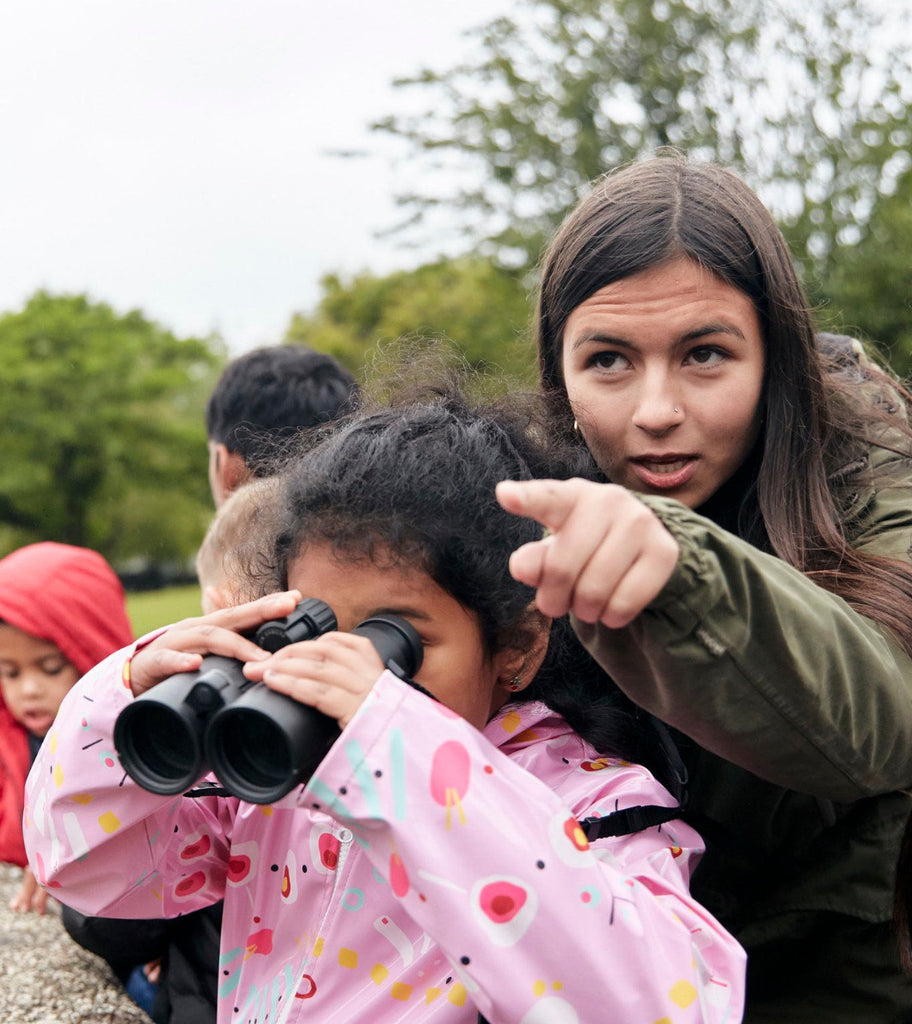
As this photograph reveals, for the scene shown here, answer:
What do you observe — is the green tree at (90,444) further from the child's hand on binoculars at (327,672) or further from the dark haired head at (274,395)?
the child's hand on binoculars at (327,672)

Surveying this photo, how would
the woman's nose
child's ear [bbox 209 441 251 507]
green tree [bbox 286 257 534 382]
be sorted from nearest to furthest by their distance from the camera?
the woman's nose → child's ear [bbox 209 441 251 507] → green tree [bbox 286 257 534 382]

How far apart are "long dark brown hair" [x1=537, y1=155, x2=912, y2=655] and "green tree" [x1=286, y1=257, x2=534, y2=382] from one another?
9533mm

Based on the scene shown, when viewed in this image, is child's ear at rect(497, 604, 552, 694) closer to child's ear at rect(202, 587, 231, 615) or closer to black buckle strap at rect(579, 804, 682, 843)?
black buckle strap at rect(579, 804, 682, 843)

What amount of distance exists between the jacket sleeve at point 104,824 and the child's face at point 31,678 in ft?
7.22

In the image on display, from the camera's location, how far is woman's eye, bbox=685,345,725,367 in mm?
2355

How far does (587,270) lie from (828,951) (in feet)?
4.88

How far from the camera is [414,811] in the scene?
5.07ft

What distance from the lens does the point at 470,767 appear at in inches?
63.1

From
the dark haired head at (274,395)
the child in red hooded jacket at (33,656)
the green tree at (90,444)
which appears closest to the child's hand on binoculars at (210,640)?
the dark haired head at (274,395)

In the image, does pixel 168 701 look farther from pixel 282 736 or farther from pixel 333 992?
pixel 333 992

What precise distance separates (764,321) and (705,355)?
17cm

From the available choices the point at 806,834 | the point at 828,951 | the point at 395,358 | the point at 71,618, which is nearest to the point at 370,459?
the point at 395,358

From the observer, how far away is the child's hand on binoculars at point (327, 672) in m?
1.56

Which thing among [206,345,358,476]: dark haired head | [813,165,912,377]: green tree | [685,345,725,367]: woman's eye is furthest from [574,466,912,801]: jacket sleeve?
[813,165,912,377]: green tree
